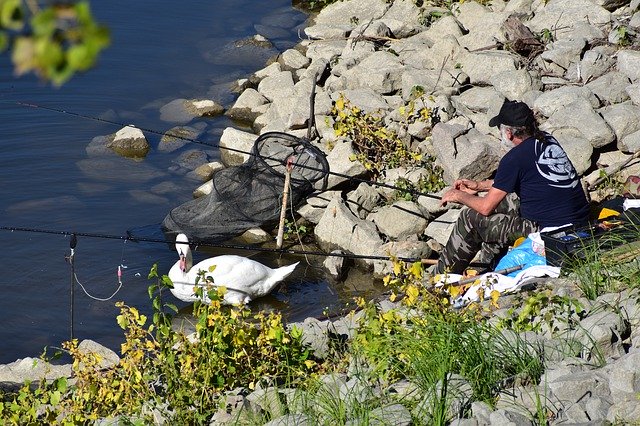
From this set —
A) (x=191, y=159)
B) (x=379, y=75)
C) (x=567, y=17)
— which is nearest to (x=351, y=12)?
(x=379, y=75)

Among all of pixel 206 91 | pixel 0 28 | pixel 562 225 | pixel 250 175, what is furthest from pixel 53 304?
pixel 0 28

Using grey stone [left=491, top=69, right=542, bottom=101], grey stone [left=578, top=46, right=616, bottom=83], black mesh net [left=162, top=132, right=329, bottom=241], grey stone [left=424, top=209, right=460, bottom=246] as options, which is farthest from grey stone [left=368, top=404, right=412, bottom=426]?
grey stone [left=578, top=46, right=616, bottom=83]

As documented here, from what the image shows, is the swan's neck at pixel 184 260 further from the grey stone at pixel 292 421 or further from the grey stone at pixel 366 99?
the grey stone at pixel 292 421

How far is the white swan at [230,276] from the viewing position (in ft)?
24.7

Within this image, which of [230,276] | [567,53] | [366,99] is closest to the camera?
[230,276]

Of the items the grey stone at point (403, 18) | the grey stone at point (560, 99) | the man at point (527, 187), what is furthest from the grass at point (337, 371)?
the grey stone at point (403, 18)

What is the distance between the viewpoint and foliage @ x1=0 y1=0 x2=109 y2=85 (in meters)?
1.47

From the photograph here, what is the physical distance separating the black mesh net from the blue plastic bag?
2410 mm

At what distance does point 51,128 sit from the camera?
454 inches

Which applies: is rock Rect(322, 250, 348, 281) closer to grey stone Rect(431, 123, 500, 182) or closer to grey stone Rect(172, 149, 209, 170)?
grey stone Rect(431, 123, 500, 182)

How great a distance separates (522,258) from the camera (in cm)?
659

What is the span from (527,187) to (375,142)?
8.88ft

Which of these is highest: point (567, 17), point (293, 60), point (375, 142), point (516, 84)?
point (567, 17)

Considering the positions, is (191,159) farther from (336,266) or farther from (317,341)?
(317,341)
